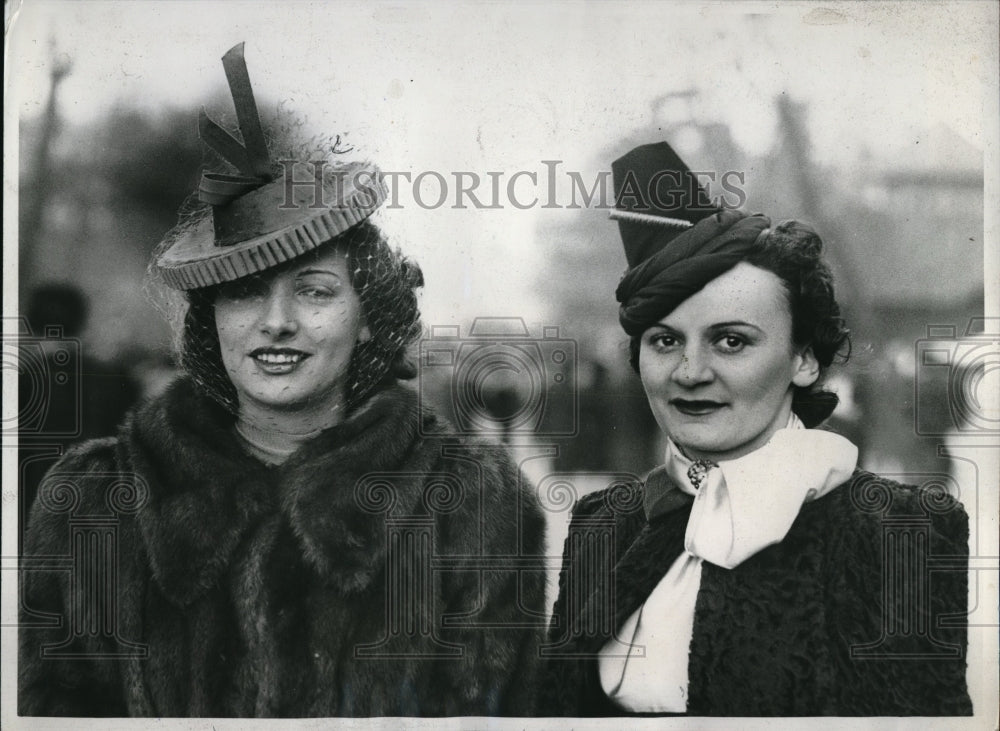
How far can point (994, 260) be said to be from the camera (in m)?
3.64

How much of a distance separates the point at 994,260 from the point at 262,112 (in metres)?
2.68

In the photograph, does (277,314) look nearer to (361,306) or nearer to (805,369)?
(361,306)

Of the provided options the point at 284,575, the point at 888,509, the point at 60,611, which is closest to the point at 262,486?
the point at 284,575

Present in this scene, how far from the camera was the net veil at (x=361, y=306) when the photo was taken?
3576 mm

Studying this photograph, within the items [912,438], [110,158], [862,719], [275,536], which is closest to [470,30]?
[110,158]

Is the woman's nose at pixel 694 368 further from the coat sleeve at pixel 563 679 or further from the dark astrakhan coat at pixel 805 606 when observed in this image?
the coat sleeve at pixel 563 679

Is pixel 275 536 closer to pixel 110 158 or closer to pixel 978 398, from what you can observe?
pixel 110 158

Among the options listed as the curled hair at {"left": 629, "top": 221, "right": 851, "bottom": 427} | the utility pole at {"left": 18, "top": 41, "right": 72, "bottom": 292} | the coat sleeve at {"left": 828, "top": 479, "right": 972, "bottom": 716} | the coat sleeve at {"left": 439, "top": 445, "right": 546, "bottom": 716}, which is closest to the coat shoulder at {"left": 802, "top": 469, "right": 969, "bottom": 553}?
the coat sleeve at {"left": 828, "top": 479, "right": 972, "bottom": 716}

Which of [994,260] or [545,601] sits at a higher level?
[994,260]

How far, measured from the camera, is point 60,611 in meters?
3.60

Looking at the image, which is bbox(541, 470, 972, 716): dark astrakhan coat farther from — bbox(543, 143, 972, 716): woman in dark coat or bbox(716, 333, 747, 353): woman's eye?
bbox(716, 333, 747, 353): woman's eye

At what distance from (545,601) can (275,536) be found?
38.2 inches

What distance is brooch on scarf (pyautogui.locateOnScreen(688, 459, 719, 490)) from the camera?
3545 millimetres

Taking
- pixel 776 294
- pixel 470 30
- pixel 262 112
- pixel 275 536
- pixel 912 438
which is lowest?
pixel 275 536
